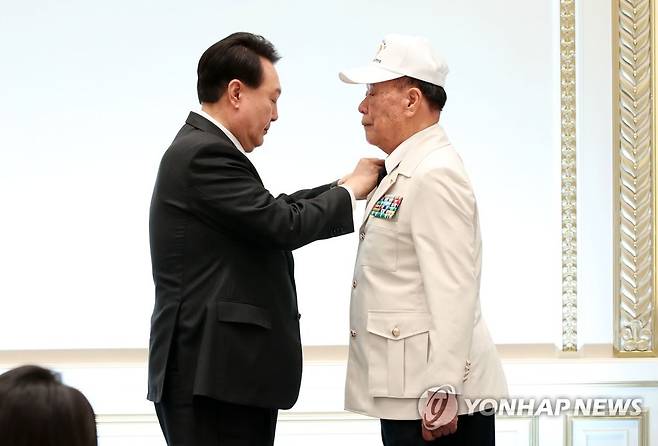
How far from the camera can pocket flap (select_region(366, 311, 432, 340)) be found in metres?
2.52

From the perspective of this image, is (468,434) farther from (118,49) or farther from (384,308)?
(118,49)

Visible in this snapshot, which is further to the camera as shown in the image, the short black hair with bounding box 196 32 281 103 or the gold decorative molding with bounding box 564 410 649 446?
the gold decorative molding with bounding box 564 410 649 446

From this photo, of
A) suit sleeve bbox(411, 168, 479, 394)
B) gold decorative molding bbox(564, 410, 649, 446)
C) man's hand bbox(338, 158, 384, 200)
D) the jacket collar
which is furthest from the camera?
gold decorative molding bbox(564, 410, 649, 446)

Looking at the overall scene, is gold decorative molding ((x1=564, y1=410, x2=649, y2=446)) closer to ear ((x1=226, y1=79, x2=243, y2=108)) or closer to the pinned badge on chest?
the pinned badge on chest

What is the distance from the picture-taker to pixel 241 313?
8.36 ft

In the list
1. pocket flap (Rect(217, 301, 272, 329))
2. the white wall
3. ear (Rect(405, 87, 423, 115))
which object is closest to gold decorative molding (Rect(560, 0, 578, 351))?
the white wall

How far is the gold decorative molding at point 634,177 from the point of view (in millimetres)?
4086

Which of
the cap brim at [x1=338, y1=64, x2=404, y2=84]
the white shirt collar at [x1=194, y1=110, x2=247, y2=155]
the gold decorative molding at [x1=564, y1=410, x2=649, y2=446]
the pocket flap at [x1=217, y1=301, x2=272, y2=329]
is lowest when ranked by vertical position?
the gold decorative molding at [x1=564, y1=410, x2=649, y2=446]

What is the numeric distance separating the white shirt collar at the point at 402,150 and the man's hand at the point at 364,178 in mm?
117

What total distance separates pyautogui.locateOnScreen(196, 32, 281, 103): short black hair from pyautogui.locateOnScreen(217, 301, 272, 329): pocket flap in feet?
1.72

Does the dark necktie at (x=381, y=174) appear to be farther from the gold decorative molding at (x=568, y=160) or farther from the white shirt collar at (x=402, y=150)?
the gold decorative molding at (x=568, y=160)

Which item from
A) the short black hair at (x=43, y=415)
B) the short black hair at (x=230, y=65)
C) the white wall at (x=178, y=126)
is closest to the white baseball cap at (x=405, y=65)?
the short black hair at (x=230, y=65)

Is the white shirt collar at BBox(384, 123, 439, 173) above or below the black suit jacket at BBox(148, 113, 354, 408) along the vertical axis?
above

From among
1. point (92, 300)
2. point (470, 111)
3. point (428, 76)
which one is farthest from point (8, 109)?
point (428, 76)
